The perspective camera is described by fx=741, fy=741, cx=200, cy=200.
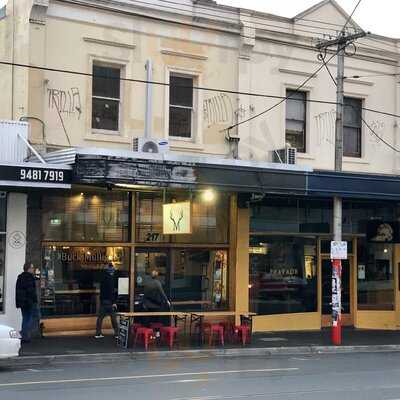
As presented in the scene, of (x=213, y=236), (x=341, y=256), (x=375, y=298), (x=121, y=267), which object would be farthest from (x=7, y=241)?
(x=375, y=298)

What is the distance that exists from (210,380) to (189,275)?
846 cm

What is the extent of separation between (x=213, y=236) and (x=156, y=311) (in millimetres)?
3188

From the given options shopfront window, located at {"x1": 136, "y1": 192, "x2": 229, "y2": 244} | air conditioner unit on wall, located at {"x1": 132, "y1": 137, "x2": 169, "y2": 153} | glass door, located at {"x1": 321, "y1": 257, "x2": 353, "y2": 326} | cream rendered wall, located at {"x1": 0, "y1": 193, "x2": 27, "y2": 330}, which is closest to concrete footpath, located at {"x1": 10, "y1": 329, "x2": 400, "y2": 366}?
cream rendered wall, located at {"x1": 0, "y1": 193, "x2": 27, "y2": 330}

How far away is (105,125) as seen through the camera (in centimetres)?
1931

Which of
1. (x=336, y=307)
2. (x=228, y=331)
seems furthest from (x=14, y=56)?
(x=336, y=307)

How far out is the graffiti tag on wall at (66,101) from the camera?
60.1 feet

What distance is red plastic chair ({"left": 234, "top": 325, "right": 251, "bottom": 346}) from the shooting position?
60.0ft

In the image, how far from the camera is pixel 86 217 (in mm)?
19250

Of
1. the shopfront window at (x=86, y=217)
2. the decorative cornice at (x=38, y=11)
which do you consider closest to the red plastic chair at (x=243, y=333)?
the shopfront window at (x=86, y=217)

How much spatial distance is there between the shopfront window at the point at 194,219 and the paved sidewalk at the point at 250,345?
9.90ft

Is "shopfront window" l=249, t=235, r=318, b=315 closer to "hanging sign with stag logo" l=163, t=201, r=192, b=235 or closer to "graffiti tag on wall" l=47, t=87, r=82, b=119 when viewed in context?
"hanging sign with stag logo" l=163, t=201, r=192, b=235

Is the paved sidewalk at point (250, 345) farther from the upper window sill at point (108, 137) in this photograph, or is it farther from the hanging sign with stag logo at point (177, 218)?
the upper window sill at point (108, 137)

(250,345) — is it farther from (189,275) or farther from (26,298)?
(26,298)

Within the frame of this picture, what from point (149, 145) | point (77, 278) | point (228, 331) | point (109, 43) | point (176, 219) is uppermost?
point (109, 43)
